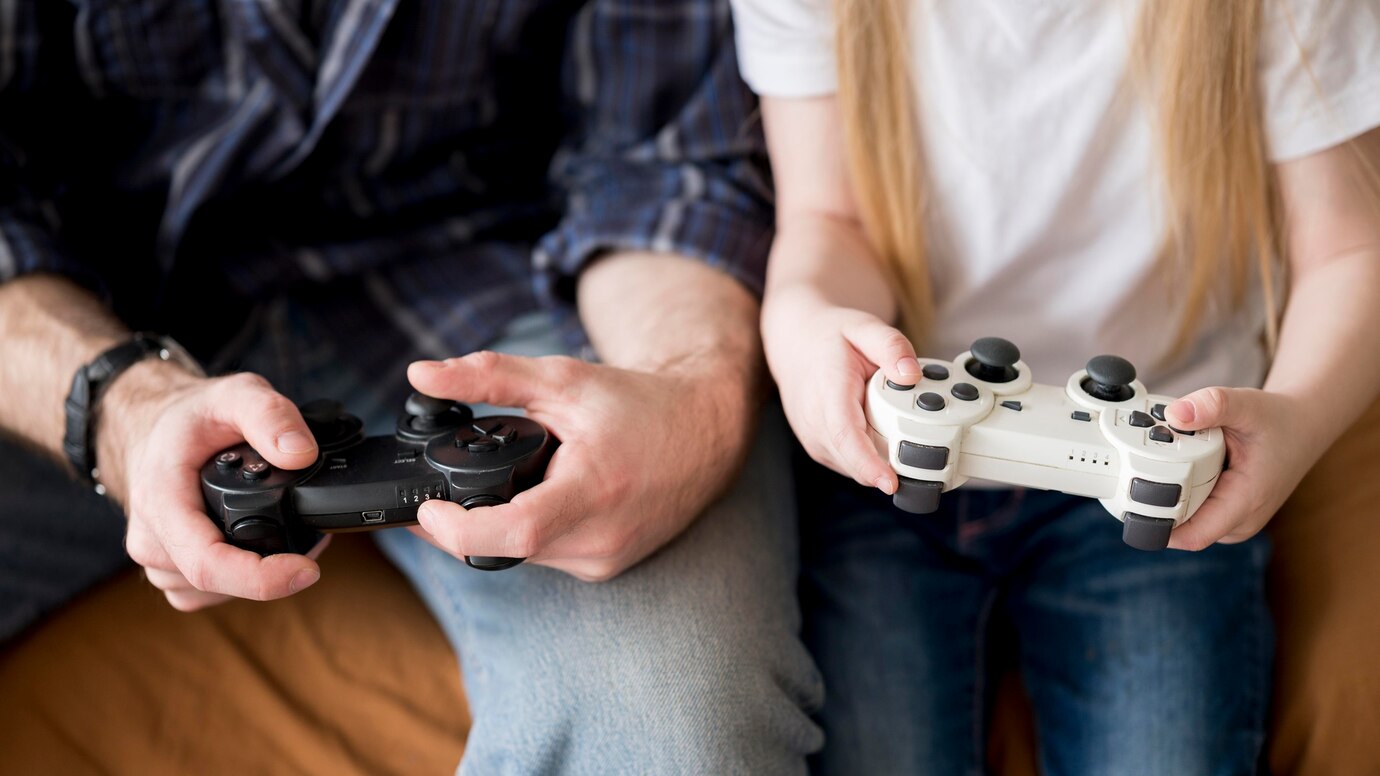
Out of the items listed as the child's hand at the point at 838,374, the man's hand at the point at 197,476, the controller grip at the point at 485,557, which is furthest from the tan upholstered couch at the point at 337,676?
the child's hand at the point at 838,374

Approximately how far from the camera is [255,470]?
62cm

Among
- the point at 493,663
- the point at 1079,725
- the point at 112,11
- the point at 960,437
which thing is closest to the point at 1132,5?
the point at 960,437

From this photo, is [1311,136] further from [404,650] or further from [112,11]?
[112,11]

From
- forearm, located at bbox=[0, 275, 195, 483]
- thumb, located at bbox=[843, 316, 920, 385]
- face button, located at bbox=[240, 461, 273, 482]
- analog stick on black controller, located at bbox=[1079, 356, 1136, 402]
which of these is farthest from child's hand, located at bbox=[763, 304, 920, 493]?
forearm, located at bbox=[0, 275, 195, 483]

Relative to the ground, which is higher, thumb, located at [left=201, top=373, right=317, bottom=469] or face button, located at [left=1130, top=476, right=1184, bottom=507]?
thumb, located at [left=201, top=373, right=317, bottom=469]

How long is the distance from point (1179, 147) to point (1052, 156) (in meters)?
0.08

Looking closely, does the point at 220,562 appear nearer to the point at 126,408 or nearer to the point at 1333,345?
the point at 126,408

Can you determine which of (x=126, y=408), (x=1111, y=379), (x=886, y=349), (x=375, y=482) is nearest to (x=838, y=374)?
(x=886, y=349)

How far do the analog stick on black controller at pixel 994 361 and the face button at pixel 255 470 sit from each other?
40 centimetres

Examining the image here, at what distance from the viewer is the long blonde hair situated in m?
0.71

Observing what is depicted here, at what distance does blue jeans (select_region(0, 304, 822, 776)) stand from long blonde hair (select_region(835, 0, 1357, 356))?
19cm

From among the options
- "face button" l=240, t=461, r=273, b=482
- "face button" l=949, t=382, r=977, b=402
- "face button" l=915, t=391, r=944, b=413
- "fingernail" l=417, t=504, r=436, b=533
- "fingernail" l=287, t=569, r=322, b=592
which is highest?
"face button" l=915, t=391, r=944, b=413

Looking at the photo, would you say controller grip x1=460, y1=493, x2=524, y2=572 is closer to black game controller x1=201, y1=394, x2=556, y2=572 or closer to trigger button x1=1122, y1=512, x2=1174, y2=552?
black game controller x1=201, y1=394, x2=556, y2=572

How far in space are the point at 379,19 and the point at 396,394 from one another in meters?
0.30
